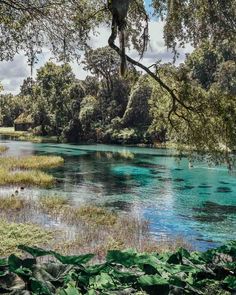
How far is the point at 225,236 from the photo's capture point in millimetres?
20812

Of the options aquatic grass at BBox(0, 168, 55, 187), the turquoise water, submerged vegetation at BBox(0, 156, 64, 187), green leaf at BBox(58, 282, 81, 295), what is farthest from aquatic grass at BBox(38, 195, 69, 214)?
green leaf at BBox(58, 282, 81, 295)

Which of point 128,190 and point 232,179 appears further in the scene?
point 232,179

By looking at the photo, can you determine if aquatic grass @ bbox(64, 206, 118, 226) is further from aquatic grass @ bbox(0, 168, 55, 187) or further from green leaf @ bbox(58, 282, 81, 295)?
green leaf @ bbox(58, 282, 81, 295)

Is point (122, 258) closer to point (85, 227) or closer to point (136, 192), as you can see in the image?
point (85, 227)

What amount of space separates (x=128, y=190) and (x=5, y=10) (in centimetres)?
2233

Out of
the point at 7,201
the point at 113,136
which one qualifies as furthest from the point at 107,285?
the point at 113,136

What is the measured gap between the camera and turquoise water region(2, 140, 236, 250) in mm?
22078

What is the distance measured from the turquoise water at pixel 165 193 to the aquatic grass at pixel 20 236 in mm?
5663

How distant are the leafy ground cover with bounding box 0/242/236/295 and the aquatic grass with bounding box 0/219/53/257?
371 inches

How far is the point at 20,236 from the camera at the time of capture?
17000mm

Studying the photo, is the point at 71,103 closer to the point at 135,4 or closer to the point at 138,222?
the point at 138,222

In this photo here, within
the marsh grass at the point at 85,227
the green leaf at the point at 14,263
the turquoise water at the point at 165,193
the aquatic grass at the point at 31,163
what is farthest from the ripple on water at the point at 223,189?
the green leaf at the point at 14,263

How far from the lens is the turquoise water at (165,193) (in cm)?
2208

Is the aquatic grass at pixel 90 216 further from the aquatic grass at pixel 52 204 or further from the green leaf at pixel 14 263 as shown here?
the green leaf at pixel 14 263
